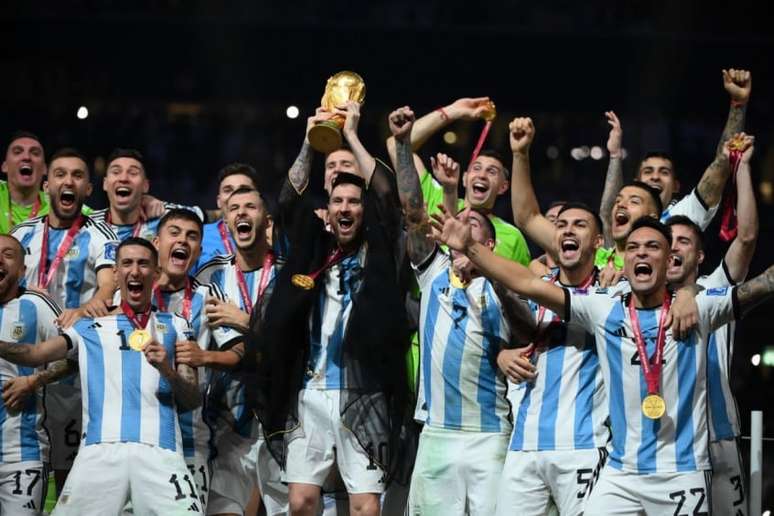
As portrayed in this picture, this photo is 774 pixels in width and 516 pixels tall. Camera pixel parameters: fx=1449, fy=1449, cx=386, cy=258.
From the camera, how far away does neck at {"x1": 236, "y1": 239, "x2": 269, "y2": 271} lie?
6.80 metres

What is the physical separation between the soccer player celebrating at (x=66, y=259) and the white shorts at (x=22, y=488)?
305mm

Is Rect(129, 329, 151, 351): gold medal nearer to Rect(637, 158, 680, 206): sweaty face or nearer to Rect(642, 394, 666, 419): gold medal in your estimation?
Rect(642, 394, 666, 419): gold medal

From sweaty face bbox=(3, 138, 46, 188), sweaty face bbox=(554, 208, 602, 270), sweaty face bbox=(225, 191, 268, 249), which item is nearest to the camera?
sweaty face bbox=(554, 208, 602, 270)

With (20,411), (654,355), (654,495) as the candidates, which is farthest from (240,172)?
(654,495)

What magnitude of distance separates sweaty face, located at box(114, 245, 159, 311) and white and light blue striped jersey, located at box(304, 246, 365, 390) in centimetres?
75

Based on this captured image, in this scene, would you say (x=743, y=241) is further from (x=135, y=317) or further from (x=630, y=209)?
(x=135, y=317)

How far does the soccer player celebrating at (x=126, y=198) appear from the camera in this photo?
24.0 feet

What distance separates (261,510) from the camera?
7.38 meters

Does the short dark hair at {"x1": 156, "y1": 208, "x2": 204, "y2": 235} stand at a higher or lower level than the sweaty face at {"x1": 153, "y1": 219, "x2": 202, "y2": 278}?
higher

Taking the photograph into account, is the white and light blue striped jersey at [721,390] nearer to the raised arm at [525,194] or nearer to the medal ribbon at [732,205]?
the medal ribbon at [732,205]

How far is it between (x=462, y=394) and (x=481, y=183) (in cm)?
146

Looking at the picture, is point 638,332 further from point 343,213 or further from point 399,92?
point 399,92

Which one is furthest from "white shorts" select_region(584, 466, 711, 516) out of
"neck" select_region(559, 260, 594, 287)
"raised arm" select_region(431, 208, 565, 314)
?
"neck" select_region(559, 260, 594, 287)

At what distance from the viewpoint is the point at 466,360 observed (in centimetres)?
614
